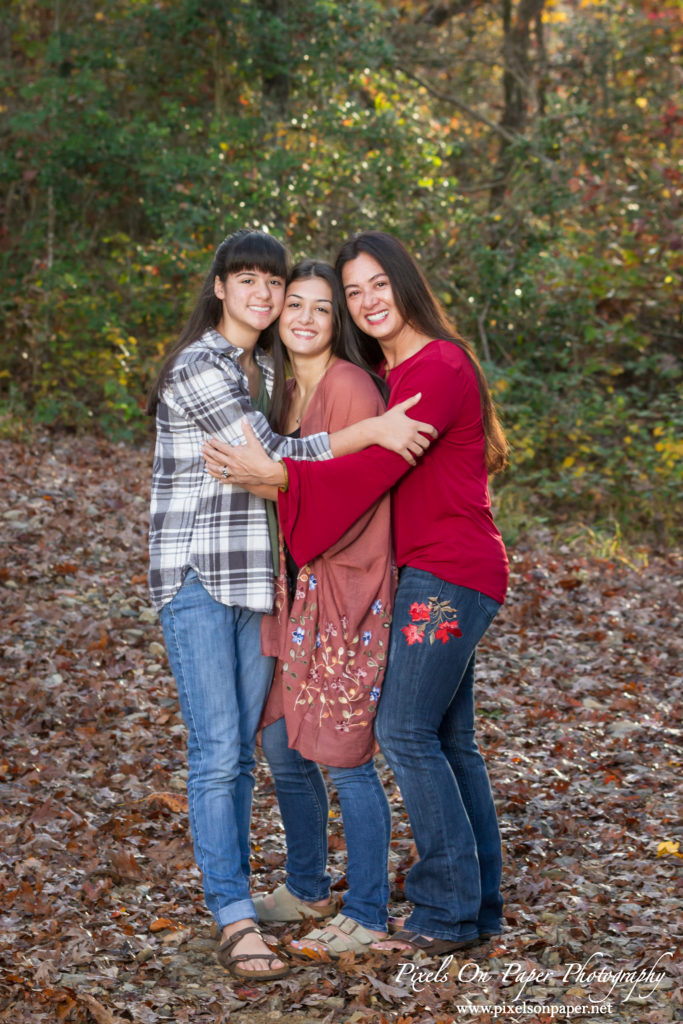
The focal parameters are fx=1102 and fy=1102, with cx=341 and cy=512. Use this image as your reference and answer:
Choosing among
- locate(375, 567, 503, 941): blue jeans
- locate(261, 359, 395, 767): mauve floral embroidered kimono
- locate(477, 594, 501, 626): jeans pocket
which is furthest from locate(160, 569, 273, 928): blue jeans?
locate(477, 594, 501, 626): jeans pocket

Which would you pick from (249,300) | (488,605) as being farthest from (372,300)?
(488,605)

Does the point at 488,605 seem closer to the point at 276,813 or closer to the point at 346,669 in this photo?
the point at 346,669

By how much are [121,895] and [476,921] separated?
54.1 inches

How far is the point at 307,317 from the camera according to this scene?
3.68 m

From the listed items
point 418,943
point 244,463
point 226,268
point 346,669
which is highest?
point 226,268

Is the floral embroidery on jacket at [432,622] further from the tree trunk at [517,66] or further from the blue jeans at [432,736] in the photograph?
the tree trunk at [517,66]

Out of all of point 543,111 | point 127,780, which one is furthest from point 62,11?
point 127,780

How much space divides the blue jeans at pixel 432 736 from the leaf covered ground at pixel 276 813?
0.20 m

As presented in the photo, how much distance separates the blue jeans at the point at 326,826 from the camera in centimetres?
358

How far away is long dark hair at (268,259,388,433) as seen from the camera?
3709mm

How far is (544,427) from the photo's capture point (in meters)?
11.6

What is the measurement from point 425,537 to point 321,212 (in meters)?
8.59

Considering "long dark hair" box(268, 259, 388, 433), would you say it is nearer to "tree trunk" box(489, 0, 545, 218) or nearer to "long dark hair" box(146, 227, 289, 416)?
"long dark hair" box(146, 227, 289, 416)

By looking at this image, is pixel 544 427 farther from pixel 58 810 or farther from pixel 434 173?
pixel 58 810
